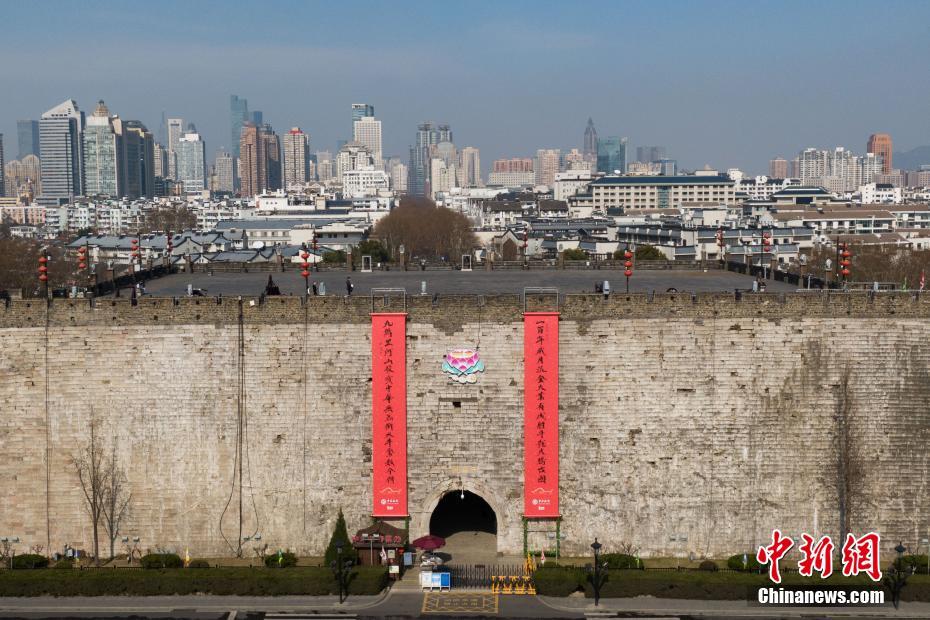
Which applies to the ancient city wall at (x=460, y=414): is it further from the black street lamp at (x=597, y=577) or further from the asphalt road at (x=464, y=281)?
the asphalt road at (x=464, y=281)

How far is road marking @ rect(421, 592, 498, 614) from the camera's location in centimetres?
3275

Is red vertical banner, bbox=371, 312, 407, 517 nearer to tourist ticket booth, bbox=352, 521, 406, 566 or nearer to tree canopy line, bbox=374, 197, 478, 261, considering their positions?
tourist ticket booth, bbox=352, 521, 406, 566

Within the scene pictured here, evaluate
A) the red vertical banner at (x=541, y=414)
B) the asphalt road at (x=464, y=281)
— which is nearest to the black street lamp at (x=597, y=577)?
the red vertical banner at (x=541, y=414)

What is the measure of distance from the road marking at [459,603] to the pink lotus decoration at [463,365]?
725 centimetres

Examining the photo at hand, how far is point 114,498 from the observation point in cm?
3781

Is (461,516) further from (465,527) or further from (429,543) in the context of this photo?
(429,543)

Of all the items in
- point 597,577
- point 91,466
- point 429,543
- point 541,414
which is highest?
point 541,414

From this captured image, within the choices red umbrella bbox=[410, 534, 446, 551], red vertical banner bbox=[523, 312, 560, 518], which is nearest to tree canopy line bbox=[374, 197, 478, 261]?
red vertical banner bbox=[523, 312, 560, 518]

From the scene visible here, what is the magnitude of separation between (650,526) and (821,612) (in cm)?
677

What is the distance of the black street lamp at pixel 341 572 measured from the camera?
1328 inches

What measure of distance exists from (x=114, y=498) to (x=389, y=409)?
9691 mm

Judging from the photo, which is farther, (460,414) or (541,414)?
(460,414)

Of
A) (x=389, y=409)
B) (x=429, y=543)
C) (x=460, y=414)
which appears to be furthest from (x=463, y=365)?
(x=429, y=543)

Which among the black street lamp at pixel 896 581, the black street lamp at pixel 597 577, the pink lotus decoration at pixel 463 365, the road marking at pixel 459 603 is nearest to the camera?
the road marking at pixel 459 603
